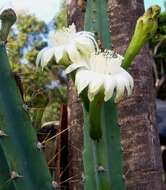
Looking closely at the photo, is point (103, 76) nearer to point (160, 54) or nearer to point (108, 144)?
point (108, 144)

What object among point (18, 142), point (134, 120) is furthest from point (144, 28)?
point (134, 120)

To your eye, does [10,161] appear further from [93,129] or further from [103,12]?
[103,12]

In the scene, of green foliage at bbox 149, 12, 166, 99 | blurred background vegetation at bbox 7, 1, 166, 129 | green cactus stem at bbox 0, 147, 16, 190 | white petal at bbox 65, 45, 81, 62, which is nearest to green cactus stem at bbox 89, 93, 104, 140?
white petal at bbox 65, 45, 81, 62

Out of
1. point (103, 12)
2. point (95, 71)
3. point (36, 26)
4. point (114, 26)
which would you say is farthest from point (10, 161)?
point (36, 26)

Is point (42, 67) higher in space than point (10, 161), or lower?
higher

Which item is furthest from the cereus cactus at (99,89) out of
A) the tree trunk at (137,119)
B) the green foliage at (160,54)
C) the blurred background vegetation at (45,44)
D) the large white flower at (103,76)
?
the green foliage at (160,54)

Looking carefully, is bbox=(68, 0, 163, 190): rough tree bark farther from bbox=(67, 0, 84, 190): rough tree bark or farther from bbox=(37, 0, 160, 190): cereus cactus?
bbox=(37, 0, 160, 190): cereus cactus
